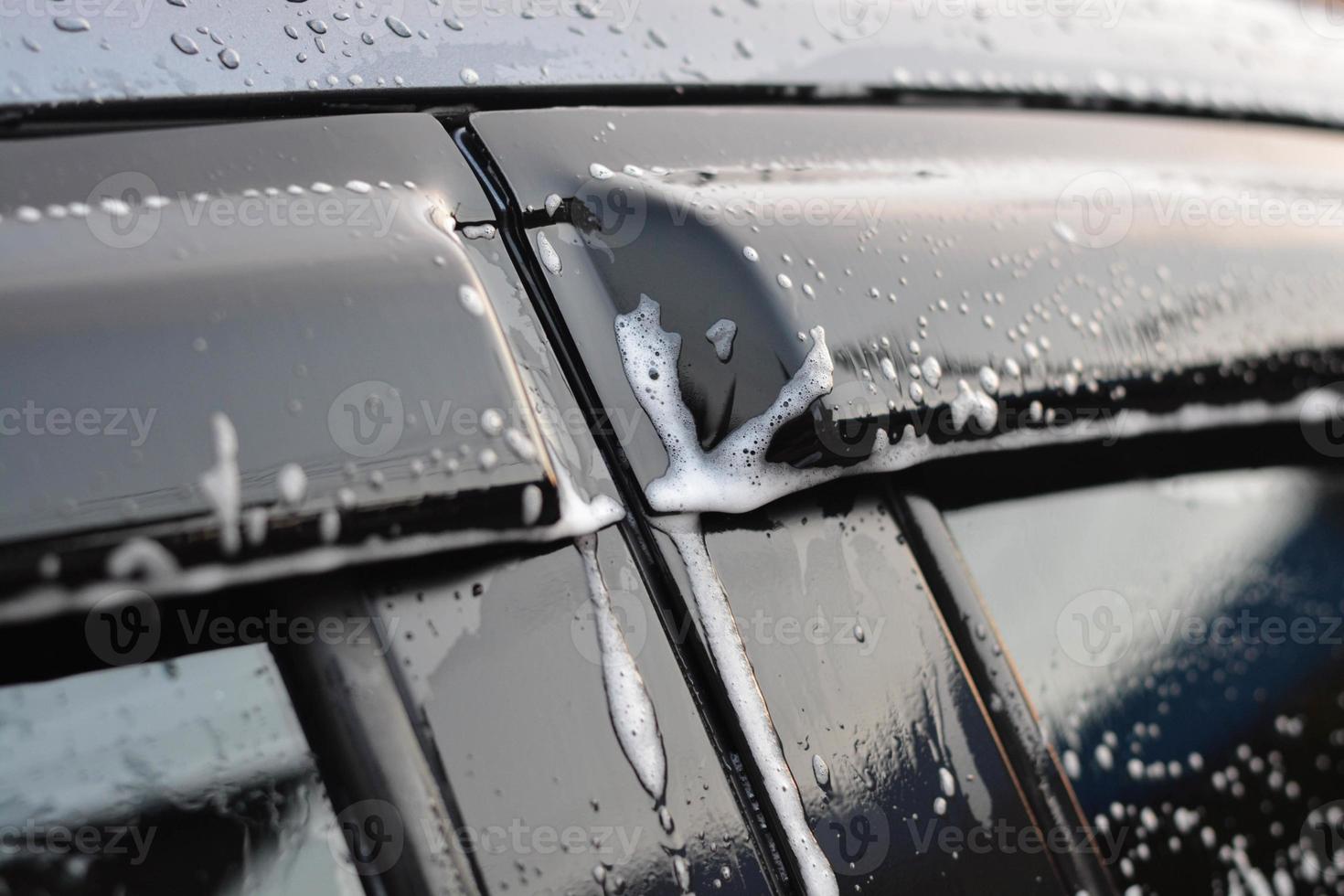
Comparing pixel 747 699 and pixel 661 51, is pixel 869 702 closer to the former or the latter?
pixel 747 699

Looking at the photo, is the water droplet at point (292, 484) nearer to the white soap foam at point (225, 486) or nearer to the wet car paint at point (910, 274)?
the white soap foam at point (225, 486)

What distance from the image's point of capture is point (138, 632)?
608 millimetres

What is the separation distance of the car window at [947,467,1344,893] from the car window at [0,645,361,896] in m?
0.63

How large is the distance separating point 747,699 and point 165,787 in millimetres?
418

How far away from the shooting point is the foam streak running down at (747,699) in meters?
0.74

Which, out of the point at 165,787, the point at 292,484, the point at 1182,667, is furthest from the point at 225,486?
the point at 1182,667

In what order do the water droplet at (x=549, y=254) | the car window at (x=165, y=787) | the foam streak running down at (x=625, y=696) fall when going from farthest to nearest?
the water droplet at (x=549, y=254)
the foam streak running down at (x=625, y=696)
the car window at (x=165, y=787)

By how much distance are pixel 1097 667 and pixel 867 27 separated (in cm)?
83

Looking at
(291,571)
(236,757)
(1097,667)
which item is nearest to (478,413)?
(291,571)

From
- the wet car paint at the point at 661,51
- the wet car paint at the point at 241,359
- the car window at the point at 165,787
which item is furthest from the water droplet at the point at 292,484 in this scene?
the wet car paint at the point at 661,51

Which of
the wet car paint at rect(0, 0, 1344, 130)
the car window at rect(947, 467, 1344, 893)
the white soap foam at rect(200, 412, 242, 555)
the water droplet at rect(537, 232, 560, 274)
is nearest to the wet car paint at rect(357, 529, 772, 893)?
the white soap foam at rect(200, 412, 242, 555)

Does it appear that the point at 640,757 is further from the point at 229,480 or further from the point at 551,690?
the point at 229,480

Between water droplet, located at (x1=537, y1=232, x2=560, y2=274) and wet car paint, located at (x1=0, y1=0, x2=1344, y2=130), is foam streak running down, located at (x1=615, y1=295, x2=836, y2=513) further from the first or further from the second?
wet car paint, located at (x1=0, y1=0, x2=1344, y2=130)

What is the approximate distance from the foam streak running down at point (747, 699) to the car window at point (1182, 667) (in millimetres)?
277
